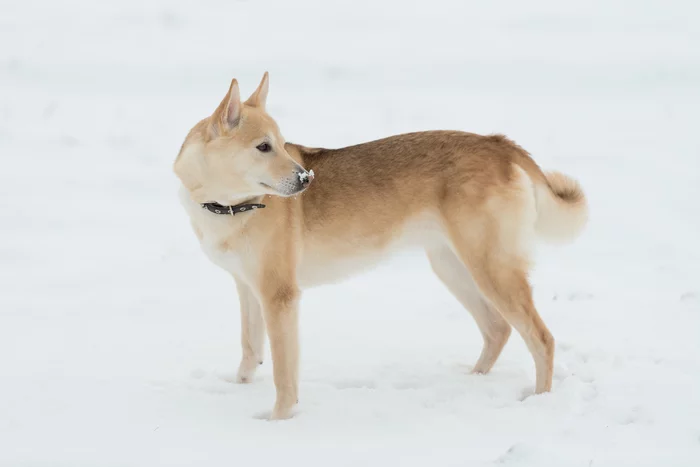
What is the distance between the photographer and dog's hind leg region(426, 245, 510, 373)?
15.5 feet

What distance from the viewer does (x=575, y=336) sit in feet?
17.0

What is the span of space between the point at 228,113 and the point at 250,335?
4.81 feet

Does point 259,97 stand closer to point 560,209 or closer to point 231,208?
point 231,208

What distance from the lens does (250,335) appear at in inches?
185

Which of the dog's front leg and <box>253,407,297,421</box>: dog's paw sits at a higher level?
the dog's front leg

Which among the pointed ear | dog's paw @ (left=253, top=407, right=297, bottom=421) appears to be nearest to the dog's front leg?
dog's paw @ (left=253, top=407, right=297, bottom=421)

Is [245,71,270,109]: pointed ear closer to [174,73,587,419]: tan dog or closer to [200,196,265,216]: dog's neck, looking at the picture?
[174,73,587,419]: tan dog

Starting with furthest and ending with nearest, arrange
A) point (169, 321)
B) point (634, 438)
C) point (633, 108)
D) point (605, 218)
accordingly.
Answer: point (633, 108) < point (605, 218) < point (169, 321) < point (634, 438)

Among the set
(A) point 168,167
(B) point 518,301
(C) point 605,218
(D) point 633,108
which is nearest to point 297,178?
(B) point 518,301

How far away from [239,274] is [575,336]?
2.41 metres

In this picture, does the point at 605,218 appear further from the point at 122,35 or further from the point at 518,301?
Answer: the point at 122,35

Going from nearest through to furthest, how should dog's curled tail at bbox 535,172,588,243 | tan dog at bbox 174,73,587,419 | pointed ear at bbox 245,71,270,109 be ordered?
tan dog at bbox 174,73,587,419
pointed ear at bbox 245,71,270,109
dog's curled tail at bbox 535,172,588,243

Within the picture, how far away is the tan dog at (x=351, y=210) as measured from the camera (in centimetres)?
402

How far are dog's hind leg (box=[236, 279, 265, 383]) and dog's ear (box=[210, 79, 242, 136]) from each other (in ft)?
3.47
